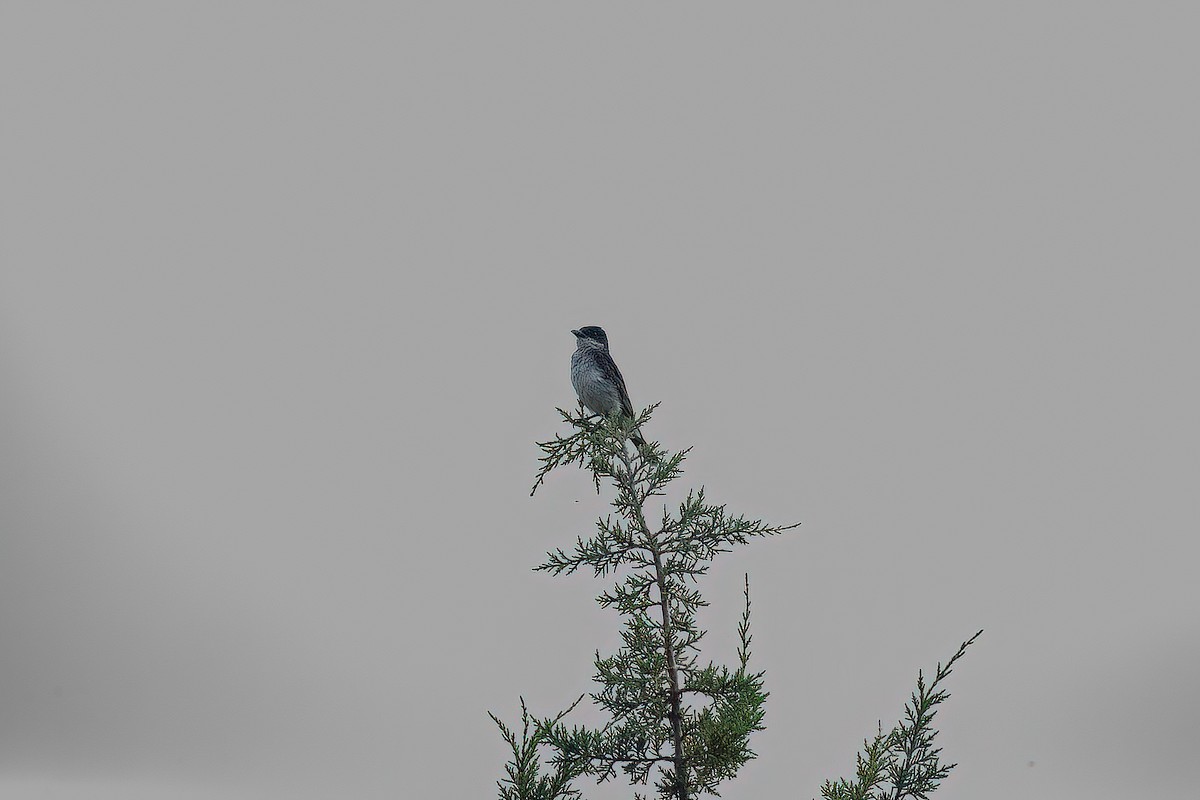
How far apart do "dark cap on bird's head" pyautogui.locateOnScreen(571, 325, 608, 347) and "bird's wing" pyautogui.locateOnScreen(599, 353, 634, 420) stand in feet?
2.51

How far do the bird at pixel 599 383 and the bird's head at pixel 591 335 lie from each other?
0.37 m

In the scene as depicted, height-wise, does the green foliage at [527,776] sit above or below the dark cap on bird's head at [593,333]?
below

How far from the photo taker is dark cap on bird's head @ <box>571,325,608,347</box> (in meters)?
9.96

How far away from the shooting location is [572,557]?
7055 millimetres

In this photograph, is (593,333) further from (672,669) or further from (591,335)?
(672,669)

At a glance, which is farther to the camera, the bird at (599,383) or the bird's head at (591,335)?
the bird's head at (591,335)

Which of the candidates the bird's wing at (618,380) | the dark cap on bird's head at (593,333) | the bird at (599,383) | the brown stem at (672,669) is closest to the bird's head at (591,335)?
the dark cap on bird's head at (593,333)

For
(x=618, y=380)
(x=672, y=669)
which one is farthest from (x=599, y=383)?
(x=672, y=669)

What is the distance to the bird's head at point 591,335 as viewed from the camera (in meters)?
9.91

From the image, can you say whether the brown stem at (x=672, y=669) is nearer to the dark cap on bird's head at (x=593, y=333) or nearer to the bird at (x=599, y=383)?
the bird at (x=599, y=383)

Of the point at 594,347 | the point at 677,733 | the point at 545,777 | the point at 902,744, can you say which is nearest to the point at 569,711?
the point at 545,777

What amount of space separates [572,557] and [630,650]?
0.84 metres

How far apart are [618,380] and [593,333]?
1.10m

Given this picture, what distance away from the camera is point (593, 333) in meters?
9.99
